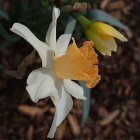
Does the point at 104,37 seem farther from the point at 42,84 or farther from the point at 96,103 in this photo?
the point at 96,103

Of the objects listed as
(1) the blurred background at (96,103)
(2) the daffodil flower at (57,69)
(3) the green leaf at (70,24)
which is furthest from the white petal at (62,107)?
(1) the blurred background at (96,103)

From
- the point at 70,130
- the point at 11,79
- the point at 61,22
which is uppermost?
the point at 61,22

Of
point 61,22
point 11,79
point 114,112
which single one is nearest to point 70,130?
point 114,112

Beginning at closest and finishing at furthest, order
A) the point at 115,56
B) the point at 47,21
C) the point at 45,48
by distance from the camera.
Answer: the point at 45,48 < the point at 47,21 < the point at 115,56

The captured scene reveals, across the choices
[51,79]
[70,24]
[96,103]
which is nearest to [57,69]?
[51,79]

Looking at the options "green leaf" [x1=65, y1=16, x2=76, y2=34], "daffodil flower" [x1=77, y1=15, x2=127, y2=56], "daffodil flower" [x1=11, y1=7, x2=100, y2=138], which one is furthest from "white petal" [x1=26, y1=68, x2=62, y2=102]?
"green leaf" [x1=65, y1=16, x2=76, y2=34]

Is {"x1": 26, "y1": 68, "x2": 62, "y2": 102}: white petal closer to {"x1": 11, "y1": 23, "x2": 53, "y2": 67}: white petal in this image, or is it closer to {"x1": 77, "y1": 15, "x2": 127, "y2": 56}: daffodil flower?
{"x1": 11, "y1": 23, "x2": 53, "y2": 67}: white petal

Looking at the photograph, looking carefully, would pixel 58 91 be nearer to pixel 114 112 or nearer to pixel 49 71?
pixel 49 71
